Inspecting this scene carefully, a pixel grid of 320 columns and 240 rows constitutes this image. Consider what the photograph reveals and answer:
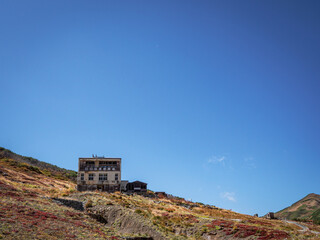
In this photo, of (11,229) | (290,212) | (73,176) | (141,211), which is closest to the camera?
(11,229)

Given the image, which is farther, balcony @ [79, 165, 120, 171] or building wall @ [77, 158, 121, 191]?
balcony @ [79, 165, 120, 171]

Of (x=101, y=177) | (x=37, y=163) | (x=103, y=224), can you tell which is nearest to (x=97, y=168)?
(x=101, y=177)

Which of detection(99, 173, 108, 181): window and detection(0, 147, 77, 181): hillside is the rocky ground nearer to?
detection(99, 173, 108, 181): window

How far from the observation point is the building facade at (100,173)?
89.6 meters

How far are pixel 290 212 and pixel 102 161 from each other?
8048 centimetres

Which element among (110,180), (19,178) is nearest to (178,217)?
(110,180)

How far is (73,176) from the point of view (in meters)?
136

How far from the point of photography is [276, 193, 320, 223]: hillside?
111 meters

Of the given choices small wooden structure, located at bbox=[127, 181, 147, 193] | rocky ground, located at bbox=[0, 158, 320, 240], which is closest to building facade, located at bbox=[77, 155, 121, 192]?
small wooden structure, located at bbox=[127, 181, 147, 193]

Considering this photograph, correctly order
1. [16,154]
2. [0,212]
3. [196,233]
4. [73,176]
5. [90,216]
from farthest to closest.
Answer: [16,154], [73,176], [90,216], [196,233], [0,212]

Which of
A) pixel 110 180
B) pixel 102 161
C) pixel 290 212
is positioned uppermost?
pixel 102 161

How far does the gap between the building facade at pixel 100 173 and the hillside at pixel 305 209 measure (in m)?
65.0

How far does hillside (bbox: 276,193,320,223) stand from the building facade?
6498 centimetres

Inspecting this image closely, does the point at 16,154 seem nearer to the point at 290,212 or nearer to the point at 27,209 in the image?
the point at 27,209
